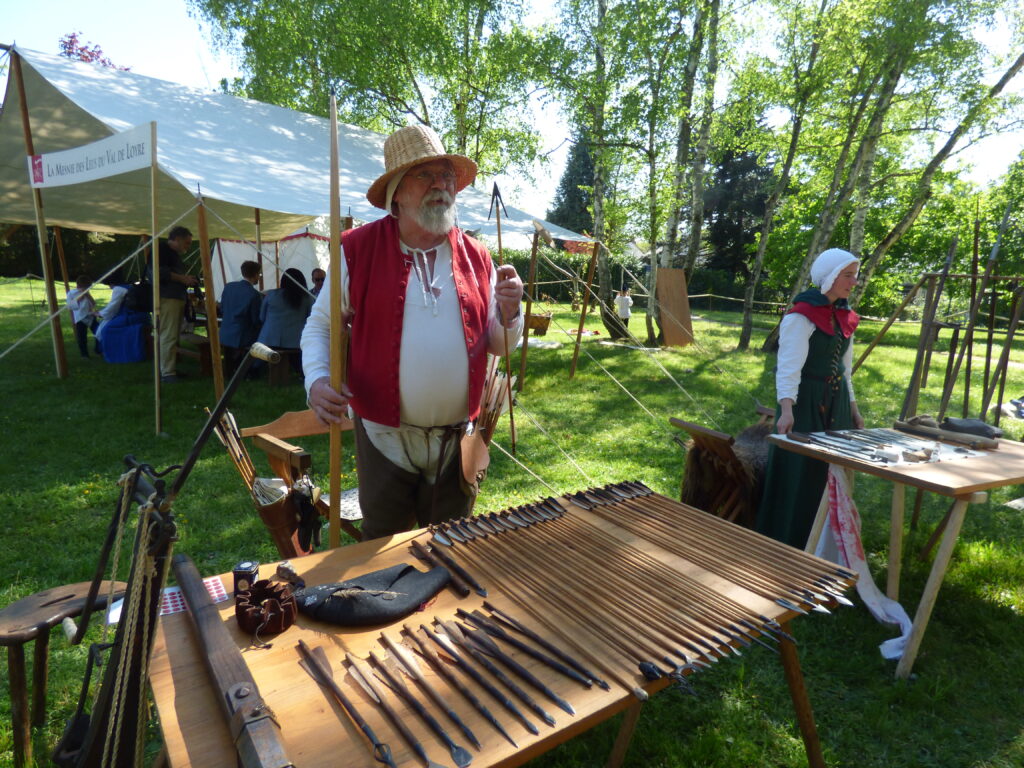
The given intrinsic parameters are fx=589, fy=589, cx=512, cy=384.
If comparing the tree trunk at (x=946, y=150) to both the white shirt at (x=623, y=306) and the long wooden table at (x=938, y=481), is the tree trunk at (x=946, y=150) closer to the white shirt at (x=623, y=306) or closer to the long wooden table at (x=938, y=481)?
the white shirt at (x=623, y=306)

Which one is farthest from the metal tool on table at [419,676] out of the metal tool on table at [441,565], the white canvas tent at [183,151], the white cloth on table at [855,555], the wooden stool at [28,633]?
the white canvas tent at [183,151]

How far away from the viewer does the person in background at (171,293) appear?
637 centimetres

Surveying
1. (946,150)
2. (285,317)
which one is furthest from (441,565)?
(946,150)

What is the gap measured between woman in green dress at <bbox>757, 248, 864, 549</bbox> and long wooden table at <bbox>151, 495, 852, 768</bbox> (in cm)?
165

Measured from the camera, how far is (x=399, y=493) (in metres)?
2.12

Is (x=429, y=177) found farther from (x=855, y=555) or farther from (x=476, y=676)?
(x=855, y=555)

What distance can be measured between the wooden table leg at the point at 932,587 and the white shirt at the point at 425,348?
1915 millimetres

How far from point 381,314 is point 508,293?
415 millimetres

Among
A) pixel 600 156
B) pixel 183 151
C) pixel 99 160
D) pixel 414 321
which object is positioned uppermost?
pixel 600 156

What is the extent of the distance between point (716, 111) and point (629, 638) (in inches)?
416

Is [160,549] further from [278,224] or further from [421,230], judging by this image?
[278,224]

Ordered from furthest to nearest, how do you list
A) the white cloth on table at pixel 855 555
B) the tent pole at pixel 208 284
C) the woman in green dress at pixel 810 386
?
the tent pole at pixel 208 284, the woman in green dress at pixel 810 386, the white cloth on table at pixel 855 555

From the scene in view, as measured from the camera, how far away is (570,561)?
151cm

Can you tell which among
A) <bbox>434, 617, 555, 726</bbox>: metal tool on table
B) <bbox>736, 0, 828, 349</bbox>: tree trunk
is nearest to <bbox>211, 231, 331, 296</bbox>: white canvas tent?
<bbox>736, 0, 828, 349</bbox>: tree trunk
